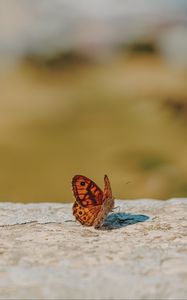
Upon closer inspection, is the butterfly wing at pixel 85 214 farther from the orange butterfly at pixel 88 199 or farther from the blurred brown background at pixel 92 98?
the blurred brown background at pixel 92 98

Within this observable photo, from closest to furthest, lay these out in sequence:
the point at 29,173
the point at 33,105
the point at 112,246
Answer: the point at 112,246 → the point at 29,173 → the point at 33,105

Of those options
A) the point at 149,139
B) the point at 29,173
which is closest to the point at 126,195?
the point at 29,173

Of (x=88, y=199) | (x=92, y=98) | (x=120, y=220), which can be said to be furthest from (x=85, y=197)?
(x=92, y=98)

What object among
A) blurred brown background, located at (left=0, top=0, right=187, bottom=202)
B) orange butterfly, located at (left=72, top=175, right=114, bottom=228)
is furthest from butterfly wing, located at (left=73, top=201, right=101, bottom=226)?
blurred brown background, located at (left=0, top=0, right=187, bottom=202)

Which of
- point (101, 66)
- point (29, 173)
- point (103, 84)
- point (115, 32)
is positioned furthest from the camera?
point (115, 32)

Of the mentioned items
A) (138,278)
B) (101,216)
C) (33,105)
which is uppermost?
(33,105)

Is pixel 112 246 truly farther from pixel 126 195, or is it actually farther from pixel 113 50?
pixel 113 50
